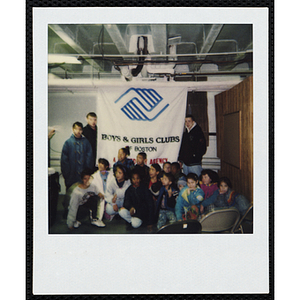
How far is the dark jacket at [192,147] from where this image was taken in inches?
84.1

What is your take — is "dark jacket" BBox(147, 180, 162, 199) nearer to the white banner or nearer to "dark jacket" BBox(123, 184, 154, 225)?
"dark jacket" BBox(123, 184, 154, 225)

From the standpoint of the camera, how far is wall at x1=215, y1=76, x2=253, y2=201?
1748mm

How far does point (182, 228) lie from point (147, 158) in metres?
0.71

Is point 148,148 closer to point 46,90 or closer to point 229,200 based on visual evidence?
point 229,200

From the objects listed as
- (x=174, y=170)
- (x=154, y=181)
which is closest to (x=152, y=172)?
(x=154, y=181)

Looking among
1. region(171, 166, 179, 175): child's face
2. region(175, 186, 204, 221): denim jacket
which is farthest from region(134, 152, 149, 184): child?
region(175, 186, 204, 221): denim jacket

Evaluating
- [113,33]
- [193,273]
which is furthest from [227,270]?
[113,33]

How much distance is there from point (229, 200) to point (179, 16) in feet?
4.71

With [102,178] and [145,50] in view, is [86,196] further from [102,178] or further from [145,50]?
[145,50]

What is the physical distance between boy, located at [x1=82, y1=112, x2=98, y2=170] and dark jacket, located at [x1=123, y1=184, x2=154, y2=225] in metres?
0.42

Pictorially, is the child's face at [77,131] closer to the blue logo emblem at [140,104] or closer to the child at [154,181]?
the blue logo emblem at [140,104]

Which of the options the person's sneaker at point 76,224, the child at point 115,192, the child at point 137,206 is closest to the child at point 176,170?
the child at point 137,206

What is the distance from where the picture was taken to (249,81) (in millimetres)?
1761

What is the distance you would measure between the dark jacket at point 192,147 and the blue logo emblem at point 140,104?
0.38m
